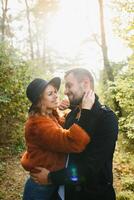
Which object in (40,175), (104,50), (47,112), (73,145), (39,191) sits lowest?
(39,191)

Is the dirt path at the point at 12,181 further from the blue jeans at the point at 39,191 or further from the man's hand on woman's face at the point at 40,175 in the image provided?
the man's hand on woman's face at the point at 40,175

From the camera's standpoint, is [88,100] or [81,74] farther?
[81,74]

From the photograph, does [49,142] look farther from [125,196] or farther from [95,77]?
[95,77]

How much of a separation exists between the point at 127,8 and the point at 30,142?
408 inches

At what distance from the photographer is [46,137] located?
136 inches

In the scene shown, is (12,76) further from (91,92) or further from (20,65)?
(91,92)

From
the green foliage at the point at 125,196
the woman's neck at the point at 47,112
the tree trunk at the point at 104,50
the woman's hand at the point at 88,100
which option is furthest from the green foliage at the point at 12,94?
the tree trunk at the point at 104,50

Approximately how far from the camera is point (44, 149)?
365 cm

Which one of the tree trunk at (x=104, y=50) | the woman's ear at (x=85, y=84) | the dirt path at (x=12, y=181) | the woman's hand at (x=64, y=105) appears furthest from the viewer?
the tree trunk at (x=104, y=50)

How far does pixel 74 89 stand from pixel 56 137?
0.56 metres

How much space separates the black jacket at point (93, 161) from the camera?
3309 millimetres

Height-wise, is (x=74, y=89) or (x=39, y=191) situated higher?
(x=74, y=89)

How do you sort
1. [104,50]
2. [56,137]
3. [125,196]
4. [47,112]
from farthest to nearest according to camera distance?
[104,50] < [125,196] < [47,112] < [56,137]

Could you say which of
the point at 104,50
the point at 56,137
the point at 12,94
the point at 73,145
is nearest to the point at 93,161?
the point at 73,145
